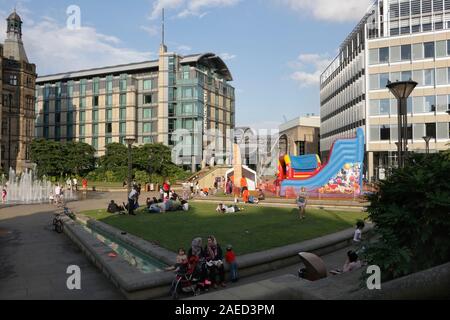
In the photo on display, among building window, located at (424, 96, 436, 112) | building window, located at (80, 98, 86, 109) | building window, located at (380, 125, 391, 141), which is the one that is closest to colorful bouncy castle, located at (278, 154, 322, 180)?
building window, located at (380, 125, 391, 141)

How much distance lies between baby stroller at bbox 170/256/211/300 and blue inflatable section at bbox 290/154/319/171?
24.6 m

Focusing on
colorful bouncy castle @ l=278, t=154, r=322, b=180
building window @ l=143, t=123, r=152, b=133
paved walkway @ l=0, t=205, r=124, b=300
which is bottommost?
paved walkway @ l=0, t=205, r=124, b=300

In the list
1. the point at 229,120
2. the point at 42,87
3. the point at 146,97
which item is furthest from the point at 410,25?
the point at 42,87

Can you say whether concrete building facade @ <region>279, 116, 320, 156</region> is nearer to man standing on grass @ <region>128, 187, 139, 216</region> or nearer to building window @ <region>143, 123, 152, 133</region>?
building window @ <region>143, 123, 152, 133</region>

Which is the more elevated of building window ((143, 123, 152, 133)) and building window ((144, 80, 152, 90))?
building window ((144, 80, 152, 90))

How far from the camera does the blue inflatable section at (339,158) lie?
28.5m

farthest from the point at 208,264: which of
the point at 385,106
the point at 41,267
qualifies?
the point at 385,106

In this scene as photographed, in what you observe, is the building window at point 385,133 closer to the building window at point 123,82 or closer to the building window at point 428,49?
the building window at point 428,49

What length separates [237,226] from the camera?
54.1ft

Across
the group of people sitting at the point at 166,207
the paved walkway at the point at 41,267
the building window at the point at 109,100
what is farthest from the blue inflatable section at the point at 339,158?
the building window at the point at 109,100

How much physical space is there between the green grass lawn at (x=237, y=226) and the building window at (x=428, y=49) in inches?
1339

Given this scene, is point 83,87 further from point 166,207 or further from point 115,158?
point 166,207

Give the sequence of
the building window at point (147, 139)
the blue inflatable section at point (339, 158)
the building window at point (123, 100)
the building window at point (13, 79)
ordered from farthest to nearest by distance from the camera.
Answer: the building window at point (123, 100)
the building window at point (147, 139)
the building window at point (13, 79)
the blue inflatable section at point (339, 158)

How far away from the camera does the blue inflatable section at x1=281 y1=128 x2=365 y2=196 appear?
28.5 metres
